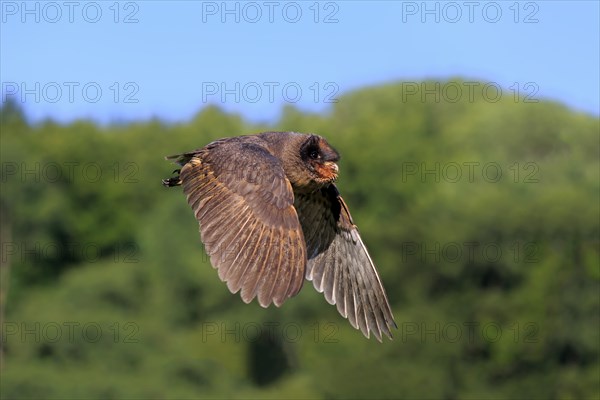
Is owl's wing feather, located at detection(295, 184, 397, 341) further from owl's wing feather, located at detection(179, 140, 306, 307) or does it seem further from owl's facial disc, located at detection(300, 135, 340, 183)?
owl's wing feather, located at detection(179, 140, 306, 307)

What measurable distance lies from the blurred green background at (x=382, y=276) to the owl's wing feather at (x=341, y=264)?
3423cm

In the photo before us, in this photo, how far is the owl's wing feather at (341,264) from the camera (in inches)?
614

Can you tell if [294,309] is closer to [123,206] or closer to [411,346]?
[411,346]

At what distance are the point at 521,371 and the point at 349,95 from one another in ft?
131

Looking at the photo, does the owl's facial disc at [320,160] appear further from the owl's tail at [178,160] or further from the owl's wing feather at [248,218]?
the owl's tail at [178,160]

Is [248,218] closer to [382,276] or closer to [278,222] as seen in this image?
[278,222]

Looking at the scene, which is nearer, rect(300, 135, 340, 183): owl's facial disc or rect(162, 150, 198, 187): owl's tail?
rect(162, 150, 198, 187): owl's tail

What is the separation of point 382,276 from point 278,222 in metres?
43.3

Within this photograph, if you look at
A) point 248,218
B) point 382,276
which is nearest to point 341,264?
point 248,218

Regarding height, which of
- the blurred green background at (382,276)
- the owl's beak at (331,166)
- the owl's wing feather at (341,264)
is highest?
the owl's beak at (331,166)

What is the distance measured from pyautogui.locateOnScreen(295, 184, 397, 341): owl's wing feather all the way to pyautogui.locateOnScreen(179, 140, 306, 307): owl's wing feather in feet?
5.43

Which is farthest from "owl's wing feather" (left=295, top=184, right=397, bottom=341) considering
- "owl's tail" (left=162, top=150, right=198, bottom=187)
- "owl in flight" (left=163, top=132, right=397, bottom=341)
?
"owl's tail" (left=162, top=150, right=198, bottom=187)

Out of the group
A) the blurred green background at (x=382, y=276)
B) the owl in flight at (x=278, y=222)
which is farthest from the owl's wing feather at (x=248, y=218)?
the blurred green background at (x=382, y=276)

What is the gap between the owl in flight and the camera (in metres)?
12.8
